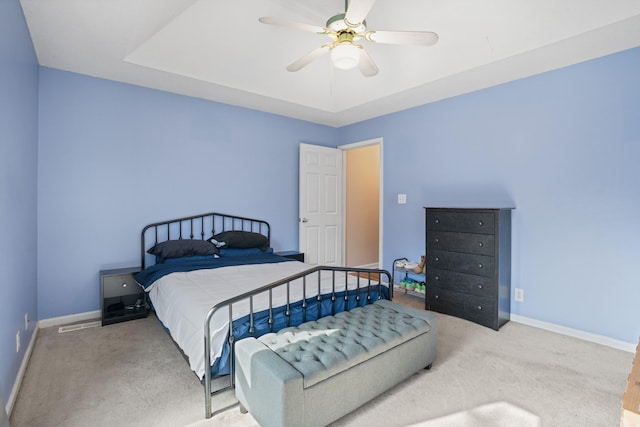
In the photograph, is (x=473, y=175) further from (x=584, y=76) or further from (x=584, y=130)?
(x=584, y=76)

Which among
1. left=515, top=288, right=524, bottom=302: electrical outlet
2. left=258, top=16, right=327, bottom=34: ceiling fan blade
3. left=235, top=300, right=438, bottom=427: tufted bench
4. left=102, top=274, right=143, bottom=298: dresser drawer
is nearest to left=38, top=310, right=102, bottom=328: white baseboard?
left=102, top=274, right=143, bottom=298: dresser drawer

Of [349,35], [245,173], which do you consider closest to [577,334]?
[349,35]

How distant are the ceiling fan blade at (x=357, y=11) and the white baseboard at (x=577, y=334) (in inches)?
129

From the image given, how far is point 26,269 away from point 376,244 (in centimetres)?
520

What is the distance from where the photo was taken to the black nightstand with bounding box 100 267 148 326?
3.30 m

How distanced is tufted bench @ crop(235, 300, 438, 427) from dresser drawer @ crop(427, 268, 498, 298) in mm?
1205

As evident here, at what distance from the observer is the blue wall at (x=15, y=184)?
1.90m

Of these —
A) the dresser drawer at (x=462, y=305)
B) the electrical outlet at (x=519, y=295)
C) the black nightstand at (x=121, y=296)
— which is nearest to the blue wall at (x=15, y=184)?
the black nightstand at (x=121, y=296)

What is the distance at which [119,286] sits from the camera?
3395 mm

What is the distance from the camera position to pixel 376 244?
6508 millimetres

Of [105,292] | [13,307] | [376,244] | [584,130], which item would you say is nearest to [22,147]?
[13,307]

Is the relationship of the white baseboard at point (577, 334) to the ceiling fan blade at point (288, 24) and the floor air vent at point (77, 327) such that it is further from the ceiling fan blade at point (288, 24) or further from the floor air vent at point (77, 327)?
the floor air vent at point (77, 327)

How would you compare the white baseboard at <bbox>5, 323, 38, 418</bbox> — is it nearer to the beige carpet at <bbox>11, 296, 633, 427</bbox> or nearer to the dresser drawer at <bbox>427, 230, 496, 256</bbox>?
the beige carpet at <bbox>11, 296, 633, 427</bbox>

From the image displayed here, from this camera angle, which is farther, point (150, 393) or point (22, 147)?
point (22, 147)
